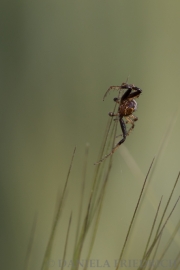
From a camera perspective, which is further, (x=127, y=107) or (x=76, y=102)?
(x=76, y=102)

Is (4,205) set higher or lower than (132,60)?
lower

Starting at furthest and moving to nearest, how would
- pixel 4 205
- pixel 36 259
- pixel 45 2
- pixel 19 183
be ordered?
pixel 45 2 < pixel 19 183 < pixel 4 205 < pixel 36 259

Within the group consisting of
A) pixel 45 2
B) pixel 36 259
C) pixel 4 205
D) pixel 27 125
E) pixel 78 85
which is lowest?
pixel 36 259

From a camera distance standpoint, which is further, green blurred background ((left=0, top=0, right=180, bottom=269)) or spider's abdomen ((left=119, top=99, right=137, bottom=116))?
green blurred background ((left=0, top=0, right=180, bottom=269))

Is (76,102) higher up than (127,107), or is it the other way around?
(127,107)

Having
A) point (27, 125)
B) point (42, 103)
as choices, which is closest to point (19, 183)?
point (27, 125)

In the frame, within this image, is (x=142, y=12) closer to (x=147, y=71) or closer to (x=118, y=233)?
(x=147, y=71)
